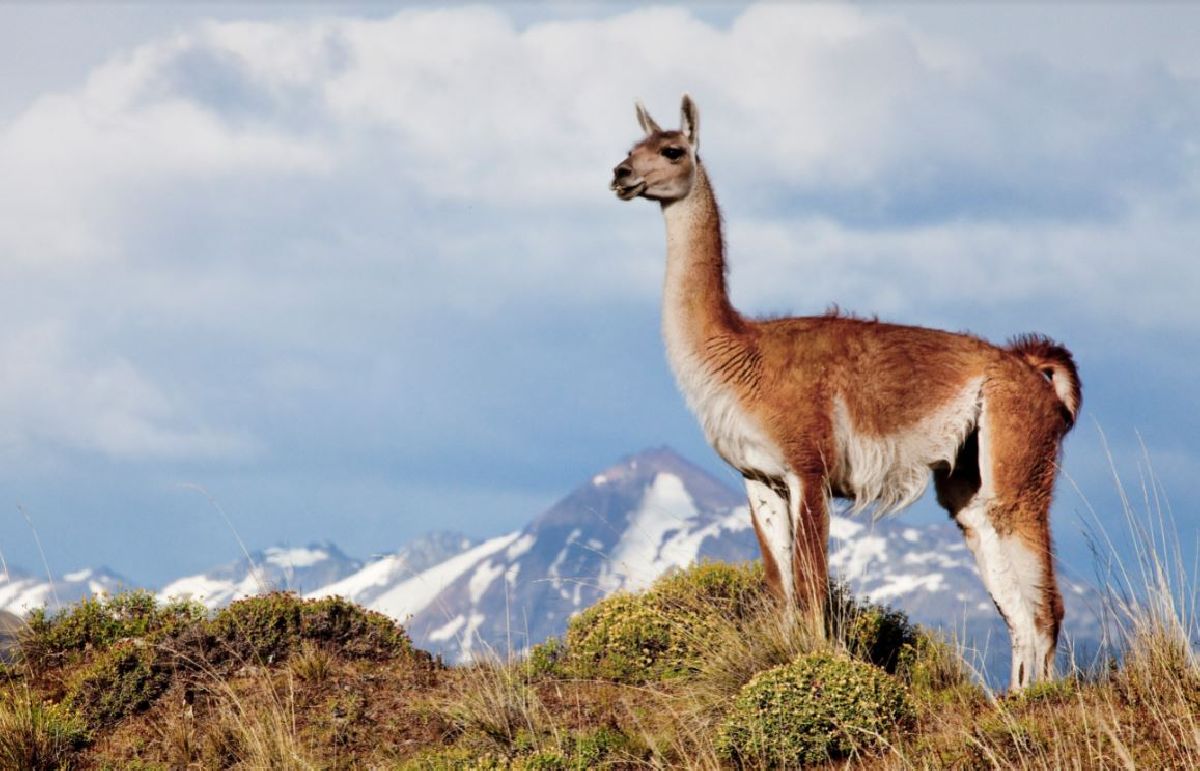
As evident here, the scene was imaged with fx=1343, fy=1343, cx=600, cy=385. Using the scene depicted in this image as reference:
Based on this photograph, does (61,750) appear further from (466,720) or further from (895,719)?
(895,719)

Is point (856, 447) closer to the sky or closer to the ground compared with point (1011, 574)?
closer to the sky

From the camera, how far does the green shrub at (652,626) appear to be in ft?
41.5

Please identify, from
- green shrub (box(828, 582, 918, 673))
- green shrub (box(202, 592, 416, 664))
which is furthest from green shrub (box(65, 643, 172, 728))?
green shrub (box(828, 582, 918, 673))

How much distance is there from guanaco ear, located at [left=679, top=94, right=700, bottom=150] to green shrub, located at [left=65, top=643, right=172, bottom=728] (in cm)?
687

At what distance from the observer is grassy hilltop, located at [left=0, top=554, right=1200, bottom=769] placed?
9508 mm

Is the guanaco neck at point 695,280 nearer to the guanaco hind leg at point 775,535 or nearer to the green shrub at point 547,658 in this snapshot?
the guanaco hind leg at point 775,535

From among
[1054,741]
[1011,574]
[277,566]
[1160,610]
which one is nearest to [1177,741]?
[1054,741]

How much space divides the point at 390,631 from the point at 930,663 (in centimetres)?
519

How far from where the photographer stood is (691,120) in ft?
39.6

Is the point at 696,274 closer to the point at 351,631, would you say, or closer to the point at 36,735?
the point at 351,631

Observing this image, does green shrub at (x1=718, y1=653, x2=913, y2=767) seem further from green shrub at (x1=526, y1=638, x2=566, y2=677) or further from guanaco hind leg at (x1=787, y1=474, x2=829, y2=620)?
green shrub at (x1=526, y1=638, x2=566, y2=677)

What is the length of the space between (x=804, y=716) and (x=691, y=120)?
5.40 m

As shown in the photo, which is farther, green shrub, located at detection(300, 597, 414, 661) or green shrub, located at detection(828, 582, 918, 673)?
green shrub, located at detection(300, 597, 414, 661)

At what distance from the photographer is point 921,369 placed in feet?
37.0
